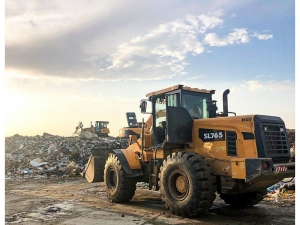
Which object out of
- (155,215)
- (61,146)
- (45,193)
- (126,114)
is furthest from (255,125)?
(61,146)

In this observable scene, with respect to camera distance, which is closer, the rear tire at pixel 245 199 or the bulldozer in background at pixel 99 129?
the rear tire at pixel 245 199

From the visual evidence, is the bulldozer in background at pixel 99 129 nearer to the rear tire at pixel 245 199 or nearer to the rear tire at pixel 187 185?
the rear tire at pixel 245 199

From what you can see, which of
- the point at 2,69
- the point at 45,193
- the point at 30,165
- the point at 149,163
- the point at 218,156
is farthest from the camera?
the point at 30,165

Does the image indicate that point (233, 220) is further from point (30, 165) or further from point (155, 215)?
point (30, 165)

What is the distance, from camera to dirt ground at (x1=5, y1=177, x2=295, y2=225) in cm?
539

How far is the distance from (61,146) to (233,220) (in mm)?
13833

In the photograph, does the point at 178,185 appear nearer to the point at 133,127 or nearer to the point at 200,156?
the point at 200,156

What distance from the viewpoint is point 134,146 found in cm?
757

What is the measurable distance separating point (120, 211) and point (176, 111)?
2281mm

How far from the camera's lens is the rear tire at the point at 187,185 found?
17.2ft

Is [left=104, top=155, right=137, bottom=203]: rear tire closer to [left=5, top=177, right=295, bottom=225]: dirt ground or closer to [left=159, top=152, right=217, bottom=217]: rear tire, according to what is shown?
[left=5, top=177, right=295, bottom=225]: dirt ground

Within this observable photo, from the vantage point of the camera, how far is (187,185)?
5.48 metres

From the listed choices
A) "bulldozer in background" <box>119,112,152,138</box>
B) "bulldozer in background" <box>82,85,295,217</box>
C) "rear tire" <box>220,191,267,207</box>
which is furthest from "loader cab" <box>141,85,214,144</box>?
"rear tire" <box>220,191,267,207</box>

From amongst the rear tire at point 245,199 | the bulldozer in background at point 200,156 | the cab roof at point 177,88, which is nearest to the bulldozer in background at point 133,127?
the bulldozer in background at point 200,156
